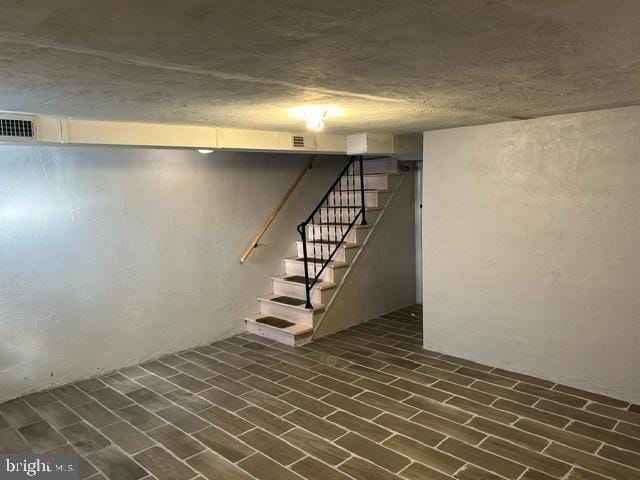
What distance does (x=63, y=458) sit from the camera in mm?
2951

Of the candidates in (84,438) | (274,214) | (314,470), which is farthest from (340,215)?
(84,438)

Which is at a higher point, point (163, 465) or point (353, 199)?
point (353, 199)

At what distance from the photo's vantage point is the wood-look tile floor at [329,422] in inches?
108

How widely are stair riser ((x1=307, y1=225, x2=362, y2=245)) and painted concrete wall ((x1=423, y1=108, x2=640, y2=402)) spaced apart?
3.81 feet

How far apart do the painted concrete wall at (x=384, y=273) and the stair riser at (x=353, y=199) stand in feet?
0.69

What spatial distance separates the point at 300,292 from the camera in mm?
5469

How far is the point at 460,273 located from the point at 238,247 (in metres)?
2.48

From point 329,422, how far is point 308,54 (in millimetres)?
2514

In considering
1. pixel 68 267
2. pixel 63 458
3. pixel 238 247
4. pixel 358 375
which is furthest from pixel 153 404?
pixel 238 247

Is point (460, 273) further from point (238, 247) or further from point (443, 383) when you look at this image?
point (238, 247)

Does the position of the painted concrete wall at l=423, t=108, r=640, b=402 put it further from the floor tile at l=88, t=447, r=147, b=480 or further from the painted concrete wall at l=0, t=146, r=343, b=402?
the floor tile at l=88, t=447, r=147, b=480

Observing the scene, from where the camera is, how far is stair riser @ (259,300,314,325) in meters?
5.09

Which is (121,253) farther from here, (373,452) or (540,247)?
(540,247)

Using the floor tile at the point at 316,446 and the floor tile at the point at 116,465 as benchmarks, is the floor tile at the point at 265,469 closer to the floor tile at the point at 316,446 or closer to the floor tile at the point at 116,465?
the floor tile at the point at 316,446
